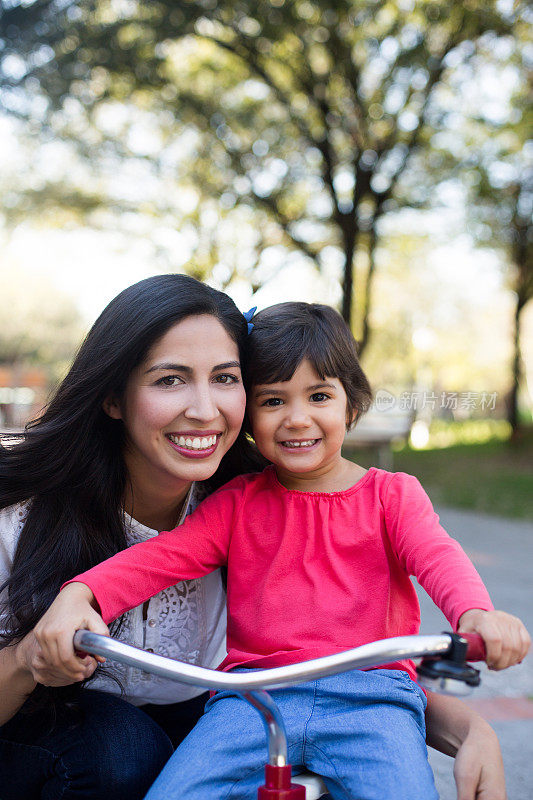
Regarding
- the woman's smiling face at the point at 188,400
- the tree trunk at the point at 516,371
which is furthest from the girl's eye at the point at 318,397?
the tree trunk at the point at 516,371

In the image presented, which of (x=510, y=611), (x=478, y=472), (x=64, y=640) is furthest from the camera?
(x=478, y=472)

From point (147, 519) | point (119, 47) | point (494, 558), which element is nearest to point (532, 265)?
point (119, 47)

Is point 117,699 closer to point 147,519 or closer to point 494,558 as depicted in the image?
point 147,519

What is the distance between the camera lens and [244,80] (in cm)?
1244

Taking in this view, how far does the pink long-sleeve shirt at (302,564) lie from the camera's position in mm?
1736

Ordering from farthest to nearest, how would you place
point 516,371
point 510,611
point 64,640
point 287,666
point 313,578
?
point 516,371 → point 510,611 → point 313,578 → point 64,640 → point 287,666

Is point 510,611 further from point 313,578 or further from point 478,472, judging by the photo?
point 478,472

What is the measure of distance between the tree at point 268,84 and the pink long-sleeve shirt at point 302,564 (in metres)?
7.71

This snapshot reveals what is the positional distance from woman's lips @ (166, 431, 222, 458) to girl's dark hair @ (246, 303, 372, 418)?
0.20 metres

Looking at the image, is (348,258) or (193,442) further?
(348,258)

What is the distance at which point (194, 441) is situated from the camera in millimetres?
1885

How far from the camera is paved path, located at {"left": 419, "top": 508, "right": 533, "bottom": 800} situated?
10.1 feet

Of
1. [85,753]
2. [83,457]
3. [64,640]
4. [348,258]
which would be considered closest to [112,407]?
[83,457]

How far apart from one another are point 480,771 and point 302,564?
21.6 inches
